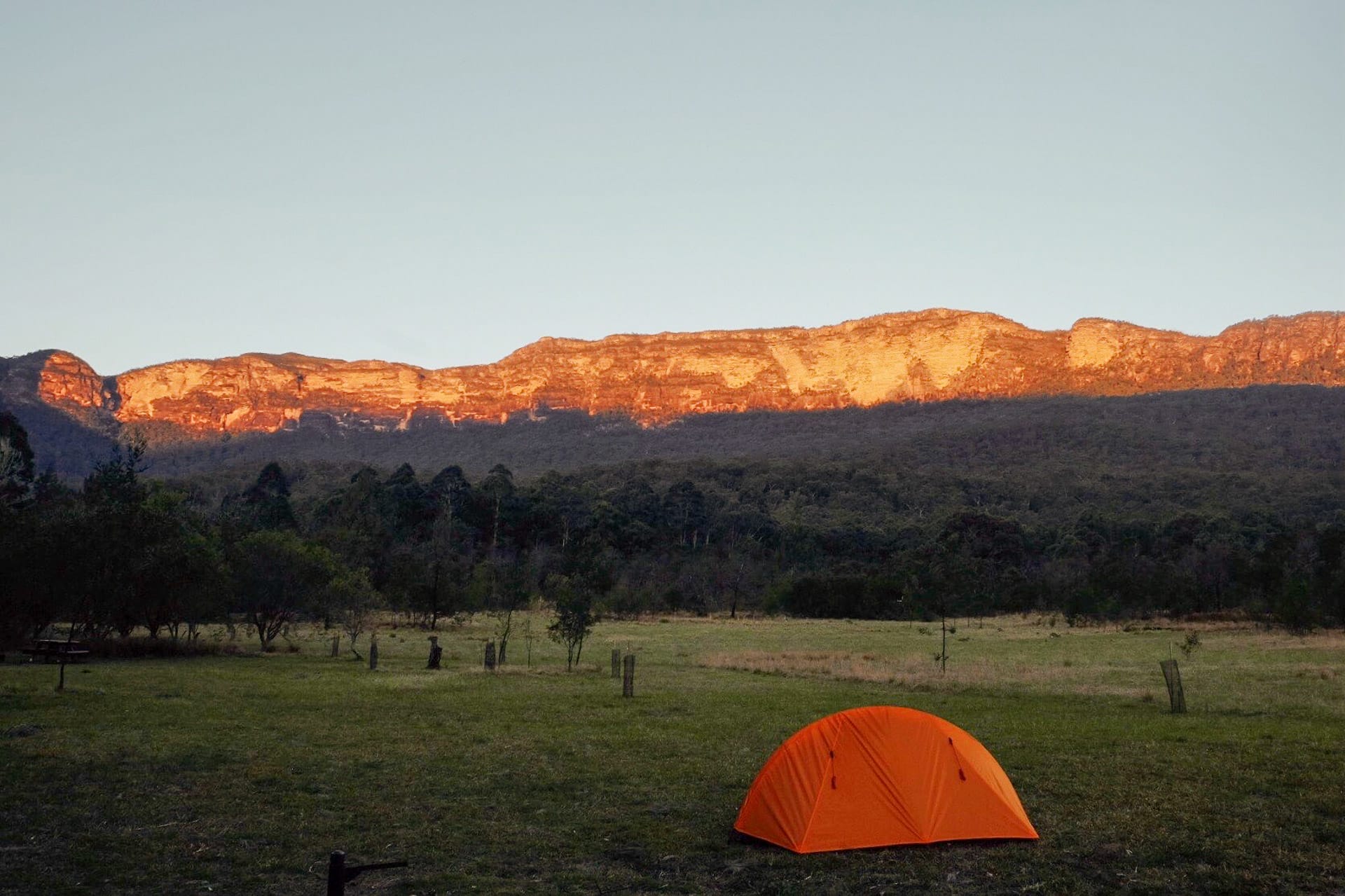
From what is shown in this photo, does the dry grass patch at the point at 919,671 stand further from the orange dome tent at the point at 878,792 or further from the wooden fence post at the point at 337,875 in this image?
the wooden fence post at the point at 337,875

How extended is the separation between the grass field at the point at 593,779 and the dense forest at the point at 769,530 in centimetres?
699

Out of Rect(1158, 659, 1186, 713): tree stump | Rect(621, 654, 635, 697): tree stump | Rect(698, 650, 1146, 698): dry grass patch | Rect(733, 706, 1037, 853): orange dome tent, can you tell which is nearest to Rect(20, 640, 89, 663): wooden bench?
Rect(621, 654, 635, 697): tree stump

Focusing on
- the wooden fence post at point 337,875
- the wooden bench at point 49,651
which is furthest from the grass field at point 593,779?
the wooden fence post at point 337,875

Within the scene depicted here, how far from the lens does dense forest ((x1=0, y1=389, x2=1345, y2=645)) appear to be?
3853 cm

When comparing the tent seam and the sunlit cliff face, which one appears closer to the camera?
the tent seam

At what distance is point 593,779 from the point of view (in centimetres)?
1538

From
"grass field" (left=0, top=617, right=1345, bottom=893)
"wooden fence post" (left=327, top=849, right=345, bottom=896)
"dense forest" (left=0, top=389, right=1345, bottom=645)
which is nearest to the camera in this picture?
"wooden fence post" (left=327, top=849, right=345, bottom=896)

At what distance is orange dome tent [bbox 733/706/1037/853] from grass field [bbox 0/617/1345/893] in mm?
257

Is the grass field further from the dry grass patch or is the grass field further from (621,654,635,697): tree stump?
(621,654,635,697): tree stump

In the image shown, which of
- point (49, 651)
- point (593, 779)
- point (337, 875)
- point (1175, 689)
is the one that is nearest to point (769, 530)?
point (49, 651)

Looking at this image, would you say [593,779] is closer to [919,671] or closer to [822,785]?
[822,785]

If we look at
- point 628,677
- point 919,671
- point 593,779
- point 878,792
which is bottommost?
point 919,671

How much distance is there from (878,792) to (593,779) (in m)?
5.10

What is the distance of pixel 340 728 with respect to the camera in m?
19.9
